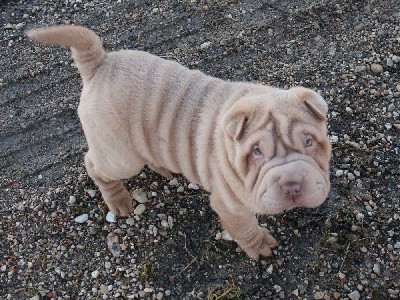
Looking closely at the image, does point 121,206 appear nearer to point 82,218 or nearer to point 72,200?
point 82,218

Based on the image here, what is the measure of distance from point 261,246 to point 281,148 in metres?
1.46

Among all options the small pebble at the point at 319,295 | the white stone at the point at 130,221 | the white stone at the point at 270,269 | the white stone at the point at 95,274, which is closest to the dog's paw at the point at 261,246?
the white stone at the point at 270,269

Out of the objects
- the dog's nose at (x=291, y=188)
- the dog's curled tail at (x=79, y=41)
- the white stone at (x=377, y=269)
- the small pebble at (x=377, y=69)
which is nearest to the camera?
the dog's nose at (x=291, y=188)

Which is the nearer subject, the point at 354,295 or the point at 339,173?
the point at 354,295

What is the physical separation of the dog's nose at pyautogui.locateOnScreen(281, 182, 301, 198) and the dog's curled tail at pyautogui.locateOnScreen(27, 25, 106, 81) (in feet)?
5.52

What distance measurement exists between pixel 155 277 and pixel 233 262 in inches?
26.2

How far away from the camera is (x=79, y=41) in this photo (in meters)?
4.11

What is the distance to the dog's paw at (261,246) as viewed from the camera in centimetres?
474

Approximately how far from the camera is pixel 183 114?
4215mm

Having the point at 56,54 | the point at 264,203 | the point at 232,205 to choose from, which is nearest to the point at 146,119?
the point at 232,205

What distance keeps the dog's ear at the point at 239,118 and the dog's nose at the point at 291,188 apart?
17.3 inches

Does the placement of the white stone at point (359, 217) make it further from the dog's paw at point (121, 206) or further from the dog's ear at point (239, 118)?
the dog's paw at point (121, 206)

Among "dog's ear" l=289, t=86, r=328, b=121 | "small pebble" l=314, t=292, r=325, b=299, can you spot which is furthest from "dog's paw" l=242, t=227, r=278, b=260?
"dog's ear" l=289, t=86, r=328, b=121

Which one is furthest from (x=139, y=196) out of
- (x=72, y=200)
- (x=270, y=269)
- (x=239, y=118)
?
(x=239, y=118)
